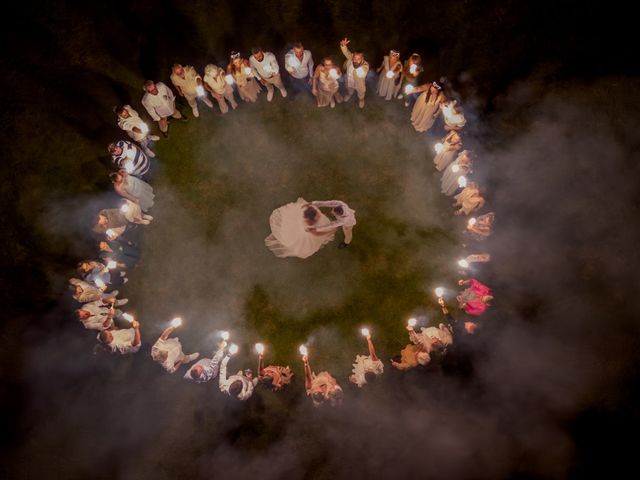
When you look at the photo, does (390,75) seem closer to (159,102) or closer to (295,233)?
(295,233)

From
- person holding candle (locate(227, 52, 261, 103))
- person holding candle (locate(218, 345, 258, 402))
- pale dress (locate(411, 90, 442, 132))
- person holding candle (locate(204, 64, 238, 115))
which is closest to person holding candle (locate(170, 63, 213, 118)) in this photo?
person holding candle (locate(204, 64, 238, 115))

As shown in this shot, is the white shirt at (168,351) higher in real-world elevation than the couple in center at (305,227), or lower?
lower

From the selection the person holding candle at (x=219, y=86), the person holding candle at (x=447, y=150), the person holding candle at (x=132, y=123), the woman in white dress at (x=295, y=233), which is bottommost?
the woman in white dress at (x=295, y=233)

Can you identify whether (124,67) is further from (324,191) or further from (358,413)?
(358,413)

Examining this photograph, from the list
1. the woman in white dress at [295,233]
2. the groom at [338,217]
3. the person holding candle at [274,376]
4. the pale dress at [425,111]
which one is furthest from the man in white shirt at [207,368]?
the pale dress at [425,111]

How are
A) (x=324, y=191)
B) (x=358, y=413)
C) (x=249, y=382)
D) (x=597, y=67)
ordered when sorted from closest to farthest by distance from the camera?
(x=249, y=382)
(x=358, y=413)
(x=324, y=191)
(x=597, y=67)

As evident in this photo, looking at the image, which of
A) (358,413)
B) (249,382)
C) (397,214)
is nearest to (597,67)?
(397,214)

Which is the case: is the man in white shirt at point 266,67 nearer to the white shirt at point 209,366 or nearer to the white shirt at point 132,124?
the white shirt at point 132,124
